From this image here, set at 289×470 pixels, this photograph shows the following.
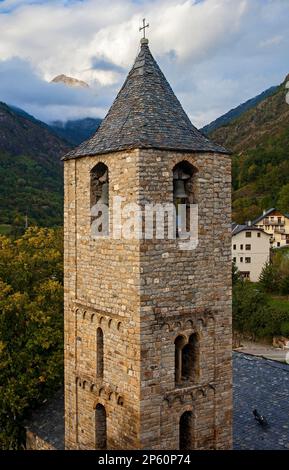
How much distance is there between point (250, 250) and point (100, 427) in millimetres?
43084

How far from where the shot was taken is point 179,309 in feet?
35.4

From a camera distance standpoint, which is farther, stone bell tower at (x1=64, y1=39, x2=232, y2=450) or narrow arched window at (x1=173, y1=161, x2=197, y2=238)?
narrow arched window at (x1=173, y1=161, x2=197, y2=238)

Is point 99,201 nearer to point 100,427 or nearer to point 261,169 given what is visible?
point 100,427

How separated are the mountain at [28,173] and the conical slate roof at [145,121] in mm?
45327

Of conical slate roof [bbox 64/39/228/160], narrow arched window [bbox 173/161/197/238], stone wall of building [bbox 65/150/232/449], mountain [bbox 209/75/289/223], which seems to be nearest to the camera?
stone wall of building [bbox 65/150/232/449]

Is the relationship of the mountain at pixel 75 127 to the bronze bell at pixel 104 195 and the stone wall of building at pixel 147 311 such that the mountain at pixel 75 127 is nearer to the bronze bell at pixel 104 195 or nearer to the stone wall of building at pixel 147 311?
the bronze bell at pixel 104 195

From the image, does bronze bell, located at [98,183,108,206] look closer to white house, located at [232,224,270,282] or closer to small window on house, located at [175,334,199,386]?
small window on house, located at [175,334,199,386]

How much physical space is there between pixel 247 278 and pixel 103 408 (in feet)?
142

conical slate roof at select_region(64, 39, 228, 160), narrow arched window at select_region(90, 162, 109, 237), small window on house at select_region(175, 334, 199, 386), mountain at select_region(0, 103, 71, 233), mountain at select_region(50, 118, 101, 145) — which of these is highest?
mountain at select_region(50, 118, 101, 145)

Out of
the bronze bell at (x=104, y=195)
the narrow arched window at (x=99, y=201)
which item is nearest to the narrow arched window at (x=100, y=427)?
the narrow arched window at (x=99, y=201)

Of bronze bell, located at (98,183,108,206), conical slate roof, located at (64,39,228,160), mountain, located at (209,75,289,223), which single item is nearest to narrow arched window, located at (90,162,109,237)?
bronze bell, located at (98,183,108,206)

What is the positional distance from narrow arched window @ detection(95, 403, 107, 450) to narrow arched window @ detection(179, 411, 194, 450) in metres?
1.81

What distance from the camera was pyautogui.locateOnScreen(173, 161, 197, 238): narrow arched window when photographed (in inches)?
436

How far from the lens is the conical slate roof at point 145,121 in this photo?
10.5 m
